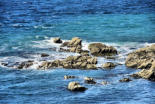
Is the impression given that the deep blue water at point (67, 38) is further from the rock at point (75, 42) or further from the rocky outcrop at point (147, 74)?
the rock at point (75, 42)

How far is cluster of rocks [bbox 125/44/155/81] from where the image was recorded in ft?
190

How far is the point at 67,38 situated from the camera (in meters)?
79.0

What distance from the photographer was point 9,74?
197 ft

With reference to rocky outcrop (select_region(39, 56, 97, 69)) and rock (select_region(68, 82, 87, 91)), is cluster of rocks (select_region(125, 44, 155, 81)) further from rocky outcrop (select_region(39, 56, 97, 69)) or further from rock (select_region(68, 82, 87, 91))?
rock (select_region(68, 82, 87, 91))

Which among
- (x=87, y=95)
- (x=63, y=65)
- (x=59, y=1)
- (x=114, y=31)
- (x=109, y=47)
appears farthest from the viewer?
(x=59, y=1)

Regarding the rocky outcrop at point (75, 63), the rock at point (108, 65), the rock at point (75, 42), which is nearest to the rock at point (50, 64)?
the rocky outcrop at point (75, 63)

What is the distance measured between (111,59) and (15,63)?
13819 mm

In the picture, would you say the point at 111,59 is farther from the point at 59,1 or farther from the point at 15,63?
the point at 59,1

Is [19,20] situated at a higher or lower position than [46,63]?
higher

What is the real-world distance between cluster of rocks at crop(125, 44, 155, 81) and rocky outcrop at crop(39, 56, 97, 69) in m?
4.96

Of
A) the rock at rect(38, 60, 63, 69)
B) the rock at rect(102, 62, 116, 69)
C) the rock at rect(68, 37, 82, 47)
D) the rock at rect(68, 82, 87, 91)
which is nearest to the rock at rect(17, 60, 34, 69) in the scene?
the rock at rect(38, 60, 63, 69)

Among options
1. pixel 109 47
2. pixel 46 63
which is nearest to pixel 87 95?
pixel 46 63

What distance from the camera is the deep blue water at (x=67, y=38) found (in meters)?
52.8

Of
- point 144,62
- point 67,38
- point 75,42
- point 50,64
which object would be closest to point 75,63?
point 50,64
